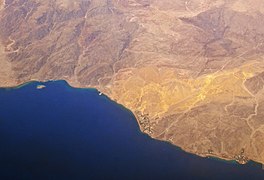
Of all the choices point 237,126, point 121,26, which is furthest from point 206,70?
point 121,26

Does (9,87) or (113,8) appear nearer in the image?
(9,87)

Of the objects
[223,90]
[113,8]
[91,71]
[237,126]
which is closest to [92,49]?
[91,71]

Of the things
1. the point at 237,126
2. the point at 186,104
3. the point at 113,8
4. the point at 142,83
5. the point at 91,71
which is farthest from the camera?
the point at 113,8

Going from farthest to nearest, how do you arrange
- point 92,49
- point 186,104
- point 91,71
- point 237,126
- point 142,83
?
point 92,49
point 91,71
point 142,83
point 186,104
point 237,126

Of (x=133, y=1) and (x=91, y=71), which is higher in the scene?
(x=133, y=1)

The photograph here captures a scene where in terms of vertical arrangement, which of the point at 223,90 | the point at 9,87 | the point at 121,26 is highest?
the point at 121,26

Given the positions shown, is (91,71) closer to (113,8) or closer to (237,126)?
(113,8)
